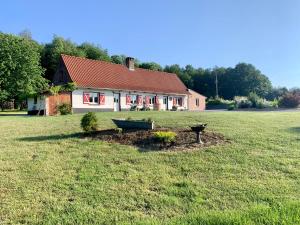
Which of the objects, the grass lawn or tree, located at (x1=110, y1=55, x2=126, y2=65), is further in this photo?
tree, located at (x1=110, y1=55, x2=126, y2=65)

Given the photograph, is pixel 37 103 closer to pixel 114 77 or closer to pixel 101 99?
pixel 101 99

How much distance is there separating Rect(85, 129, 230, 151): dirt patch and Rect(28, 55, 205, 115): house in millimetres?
16702

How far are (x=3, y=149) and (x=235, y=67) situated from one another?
289ft

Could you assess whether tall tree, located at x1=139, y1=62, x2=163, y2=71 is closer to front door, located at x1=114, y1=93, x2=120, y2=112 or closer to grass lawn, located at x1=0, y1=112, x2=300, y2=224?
front door, located at x1=114, y1=93, x2=120, y2=112

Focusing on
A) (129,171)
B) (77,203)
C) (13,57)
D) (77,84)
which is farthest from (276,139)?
(13,57)

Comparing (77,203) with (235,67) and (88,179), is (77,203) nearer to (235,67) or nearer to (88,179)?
(88,179)

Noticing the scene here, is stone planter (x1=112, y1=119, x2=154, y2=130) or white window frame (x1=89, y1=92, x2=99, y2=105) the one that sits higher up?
white window frame (x1=89, y1=92, x2=99, y2=105)

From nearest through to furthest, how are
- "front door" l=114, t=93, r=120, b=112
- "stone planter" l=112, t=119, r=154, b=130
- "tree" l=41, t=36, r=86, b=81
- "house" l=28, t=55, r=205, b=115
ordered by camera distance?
"stone planter" l=112, t=119, r=154, b=130
"house" l=28, t=55, r=205, b=115
"front door" l=114, t=93, r=120, b=112
"tree" l=41, t=36, r=86, b=81

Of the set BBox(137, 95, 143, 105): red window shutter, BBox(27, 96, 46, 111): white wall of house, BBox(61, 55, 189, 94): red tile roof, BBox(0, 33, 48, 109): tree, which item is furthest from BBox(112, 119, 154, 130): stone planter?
BBox(0, 33, 48, 109): tree

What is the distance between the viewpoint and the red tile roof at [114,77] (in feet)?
113

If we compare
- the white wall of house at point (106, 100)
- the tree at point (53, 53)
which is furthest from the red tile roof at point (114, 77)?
the tree at point (53, 53)

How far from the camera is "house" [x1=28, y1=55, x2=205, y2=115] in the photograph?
3113cm

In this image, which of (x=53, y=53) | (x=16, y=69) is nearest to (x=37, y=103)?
(x=16, y=69)

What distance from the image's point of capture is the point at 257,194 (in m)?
6.50
